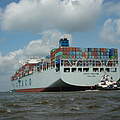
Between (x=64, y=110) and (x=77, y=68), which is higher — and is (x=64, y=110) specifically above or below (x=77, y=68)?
below

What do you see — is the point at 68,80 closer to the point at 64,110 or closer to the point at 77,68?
the point at 77,68

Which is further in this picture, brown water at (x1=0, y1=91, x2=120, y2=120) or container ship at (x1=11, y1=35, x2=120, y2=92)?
container ship at (x1=11, y1=35, x2=120, y2=92)

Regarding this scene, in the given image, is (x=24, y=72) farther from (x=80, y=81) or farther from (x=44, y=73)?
(x=80, y=81)

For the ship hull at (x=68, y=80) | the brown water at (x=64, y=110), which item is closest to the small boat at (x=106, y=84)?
the ship hull at (x=68, y=80)

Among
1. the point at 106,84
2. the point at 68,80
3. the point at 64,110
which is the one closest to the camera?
the point at 64,110

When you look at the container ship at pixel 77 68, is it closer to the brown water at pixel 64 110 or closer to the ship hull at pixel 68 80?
the ship hull at pixel 68 80

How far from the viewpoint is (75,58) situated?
7644cm

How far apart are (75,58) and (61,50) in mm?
4541

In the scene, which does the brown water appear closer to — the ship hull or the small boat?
the ship hull

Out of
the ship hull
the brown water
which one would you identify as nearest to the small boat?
the ship hull

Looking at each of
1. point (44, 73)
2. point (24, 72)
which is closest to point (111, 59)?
point (44, 73)

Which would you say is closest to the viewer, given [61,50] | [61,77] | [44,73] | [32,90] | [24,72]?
[61,77]

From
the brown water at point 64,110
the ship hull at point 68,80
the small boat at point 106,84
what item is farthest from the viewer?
the small boat at point 106,84

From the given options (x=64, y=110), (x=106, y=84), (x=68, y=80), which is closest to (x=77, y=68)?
(x=68, y=80)
